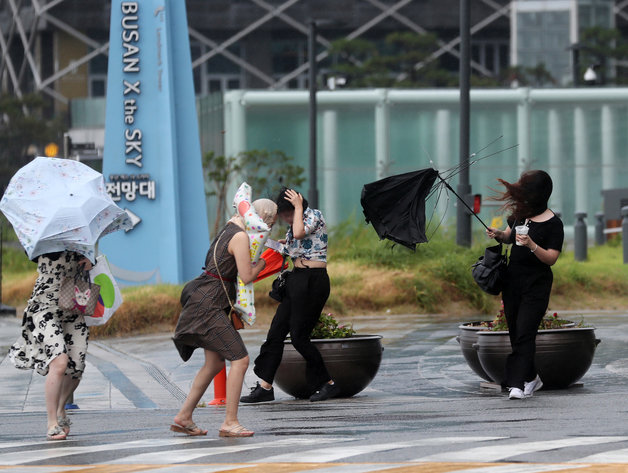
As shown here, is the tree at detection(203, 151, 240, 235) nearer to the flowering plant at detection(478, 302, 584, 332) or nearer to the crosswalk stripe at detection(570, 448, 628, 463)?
the flowering plant at detection(478, 302, 584, 332)

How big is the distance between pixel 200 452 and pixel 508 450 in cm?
171

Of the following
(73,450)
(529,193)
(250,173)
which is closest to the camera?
(73,450)

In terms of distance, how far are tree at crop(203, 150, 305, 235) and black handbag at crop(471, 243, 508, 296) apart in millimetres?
18945

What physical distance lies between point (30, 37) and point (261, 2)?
1067 centimetres

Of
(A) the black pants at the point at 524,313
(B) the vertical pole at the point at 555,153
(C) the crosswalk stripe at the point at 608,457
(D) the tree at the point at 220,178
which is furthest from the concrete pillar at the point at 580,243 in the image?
(C) the crosswalk stripe at the point at 608,457

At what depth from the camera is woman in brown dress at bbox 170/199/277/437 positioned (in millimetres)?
8461

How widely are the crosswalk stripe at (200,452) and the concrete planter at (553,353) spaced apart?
3103 millimetres

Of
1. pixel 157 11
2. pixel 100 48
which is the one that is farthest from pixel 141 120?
pixel 100 48

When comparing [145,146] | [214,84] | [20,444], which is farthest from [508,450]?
[214,84]

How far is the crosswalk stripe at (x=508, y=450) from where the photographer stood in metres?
6.86

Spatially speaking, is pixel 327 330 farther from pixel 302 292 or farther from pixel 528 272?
pixel 528 272

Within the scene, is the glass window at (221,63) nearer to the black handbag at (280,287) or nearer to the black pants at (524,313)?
the black handbag at (280,287)

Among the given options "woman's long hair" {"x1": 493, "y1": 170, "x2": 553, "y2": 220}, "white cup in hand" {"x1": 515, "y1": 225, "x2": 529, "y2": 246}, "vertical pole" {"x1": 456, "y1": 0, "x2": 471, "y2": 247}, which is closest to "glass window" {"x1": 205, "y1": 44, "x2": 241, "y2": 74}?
"vertical pole" {"x1": 456, "y1": 0, "x2": 471, "y2": 247}

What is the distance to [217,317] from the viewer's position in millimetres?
8562
